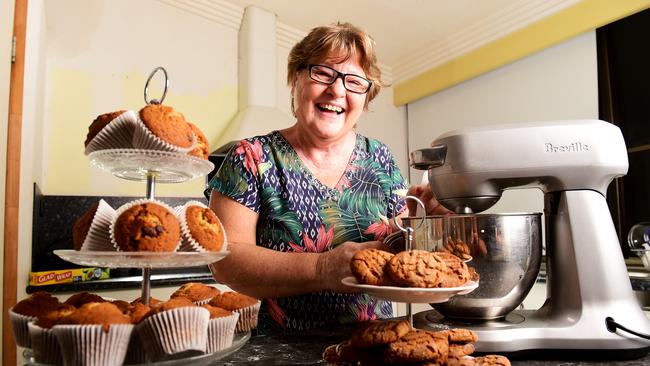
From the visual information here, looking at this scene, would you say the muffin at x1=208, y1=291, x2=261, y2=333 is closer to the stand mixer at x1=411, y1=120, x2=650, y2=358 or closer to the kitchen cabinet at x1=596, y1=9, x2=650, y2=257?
the stand mixer at x1=411, y1=120, x2=650, y2=358

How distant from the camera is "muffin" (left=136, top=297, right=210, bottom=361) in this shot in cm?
51

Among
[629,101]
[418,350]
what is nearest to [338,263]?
[418,350]

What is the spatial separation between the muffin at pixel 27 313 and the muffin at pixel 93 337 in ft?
0.20

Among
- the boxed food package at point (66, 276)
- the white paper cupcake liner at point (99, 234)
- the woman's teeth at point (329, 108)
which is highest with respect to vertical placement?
the woman's teeth at point (329, 108)

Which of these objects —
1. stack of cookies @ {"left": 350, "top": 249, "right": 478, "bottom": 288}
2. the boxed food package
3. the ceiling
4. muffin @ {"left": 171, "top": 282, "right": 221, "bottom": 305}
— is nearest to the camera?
stack of cookies @ {"left": 350, "top": 249, "right": 478, "bottom": 288}

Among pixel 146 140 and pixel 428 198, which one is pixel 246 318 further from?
pixel 428 198

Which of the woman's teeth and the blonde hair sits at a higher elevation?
the blonde hair

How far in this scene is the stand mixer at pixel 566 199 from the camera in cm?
72

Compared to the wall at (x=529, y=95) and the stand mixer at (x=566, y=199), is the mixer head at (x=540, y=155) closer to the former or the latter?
the stand mixer at (x=566, y=199)

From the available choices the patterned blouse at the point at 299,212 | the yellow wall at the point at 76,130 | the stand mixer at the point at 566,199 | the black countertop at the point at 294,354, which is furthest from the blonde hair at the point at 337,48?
the yellow wall at the point at 76,130

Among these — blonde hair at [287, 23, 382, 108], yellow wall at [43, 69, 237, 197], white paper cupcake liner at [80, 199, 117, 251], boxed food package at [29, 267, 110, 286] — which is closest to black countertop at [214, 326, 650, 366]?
white paper cupcake liner at [80, 199, 117, 251]

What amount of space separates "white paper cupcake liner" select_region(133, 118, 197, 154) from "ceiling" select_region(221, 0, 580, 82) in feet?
8.58

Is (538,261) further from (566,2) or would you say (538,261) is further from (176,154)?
(566,2)

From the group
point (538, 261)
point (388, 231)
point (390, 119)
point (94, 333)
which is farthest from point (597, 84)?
point (94, 333)
